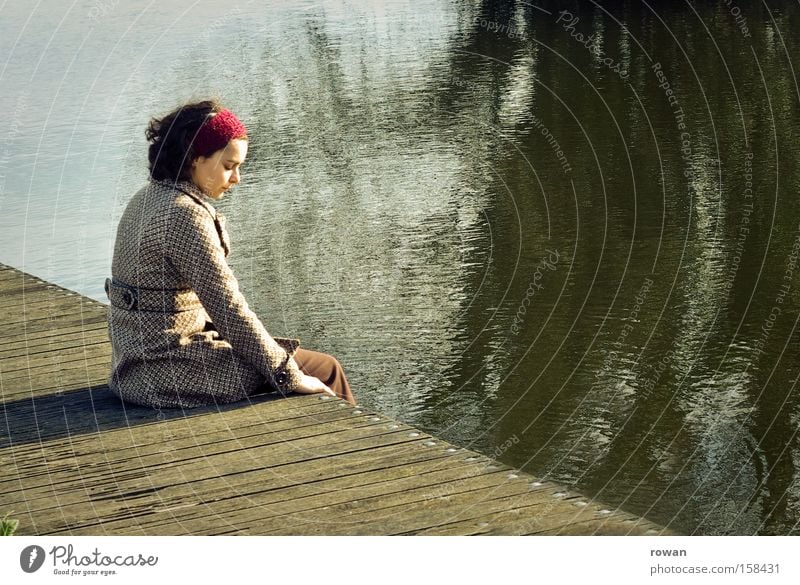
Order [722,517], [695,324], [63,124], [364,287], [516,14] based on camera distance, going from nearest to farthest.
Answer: [722,517], [695,324], [364,287], [63,124], [516,14]

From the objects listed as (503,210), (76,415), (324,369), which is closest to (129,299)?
(76,415)

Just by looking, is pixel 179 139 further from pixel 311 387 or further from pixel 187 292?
pixel 311 387

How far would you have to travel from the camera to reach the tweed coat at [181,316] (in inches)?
174

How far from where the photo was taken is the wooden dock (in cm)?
382

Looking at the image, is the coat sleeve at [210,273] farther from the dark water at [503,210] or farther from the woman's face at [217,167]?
the dark water at [503,210]

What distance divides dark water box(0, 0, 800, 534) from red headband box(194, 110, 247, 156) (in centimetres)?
276

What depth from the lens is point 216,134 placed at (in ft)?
14.5

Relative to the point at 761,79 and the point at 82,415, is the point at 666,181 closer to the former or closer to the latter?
the point at 761,79

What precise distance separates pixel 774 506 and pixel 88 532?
11.3 feet

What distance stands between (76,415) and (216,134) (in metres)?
1.19

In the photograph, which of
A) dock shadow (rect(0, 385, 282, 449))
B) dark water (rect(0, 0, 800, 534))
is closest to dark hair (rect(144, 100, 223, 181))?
dock shadow (rect(0, 385, 282, 449))

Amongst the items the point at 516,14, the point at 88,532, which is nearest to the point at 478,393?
the point at 88,532

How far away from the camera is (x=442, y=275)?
29.2 feet

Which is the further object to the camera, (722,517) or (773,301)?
(773,301)
